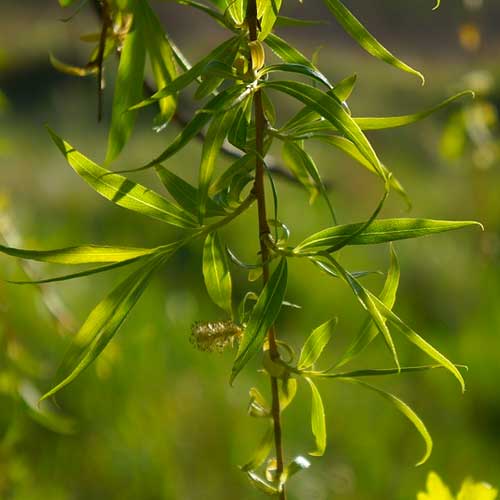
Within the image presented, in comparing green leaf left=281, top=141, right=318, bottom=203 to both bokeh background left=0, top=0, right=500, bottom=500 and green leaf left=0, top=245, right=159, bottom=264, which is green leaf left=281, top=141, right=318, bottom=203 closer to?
green leaf left=0, top=245, right=159, bottom=264

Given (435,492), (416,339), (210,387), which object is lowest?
(210,387)

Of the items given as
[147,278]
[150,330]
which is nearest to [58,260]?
[147,278]

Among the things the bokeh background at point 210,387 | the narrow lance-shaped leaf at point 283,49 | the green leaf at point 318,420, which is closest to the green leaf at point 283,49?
the narrow lance-shaped leaf at point 283,49

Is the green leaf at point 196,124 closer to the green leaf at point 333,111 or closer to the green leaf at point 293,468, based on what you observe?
the green leaf at point 333,111

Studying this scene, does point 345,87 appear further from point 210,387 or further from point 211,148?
point 210,387

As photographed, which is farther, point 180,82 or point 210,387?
point 210,387

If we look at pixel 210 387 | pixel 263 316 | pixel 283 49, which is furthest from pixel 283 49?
pixel 210 387
